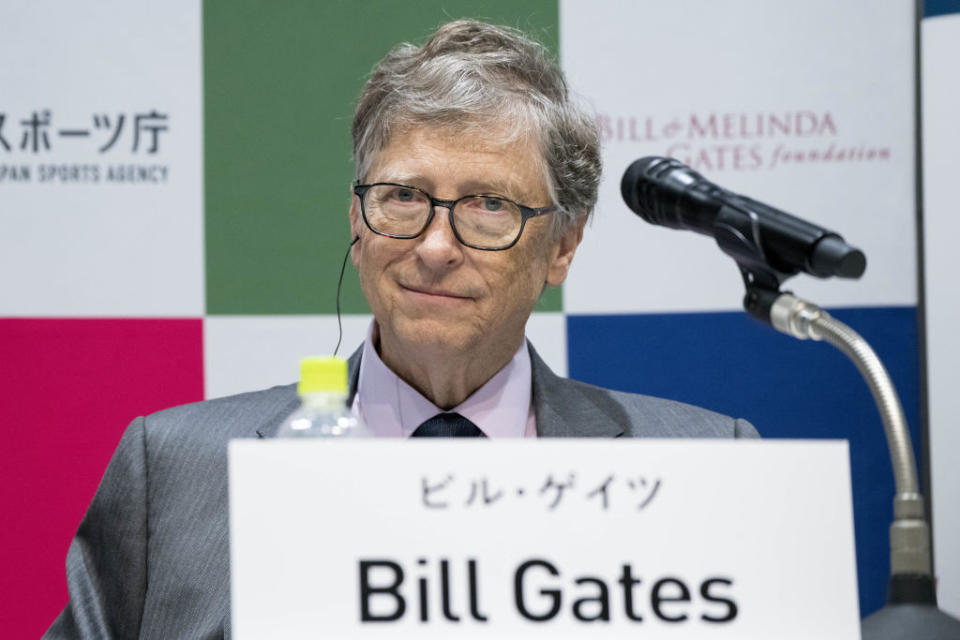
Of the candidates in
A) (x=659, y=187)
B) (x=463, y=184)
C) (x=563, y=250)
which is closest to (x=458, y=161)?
(x=463, y=184)

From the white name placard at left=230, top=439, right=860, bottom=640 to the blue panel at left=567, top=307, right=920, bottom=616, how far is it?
4.94ft

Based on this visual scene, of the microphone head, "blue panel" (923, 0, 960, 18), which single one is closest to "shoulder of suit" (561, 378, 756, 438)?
the microphone head

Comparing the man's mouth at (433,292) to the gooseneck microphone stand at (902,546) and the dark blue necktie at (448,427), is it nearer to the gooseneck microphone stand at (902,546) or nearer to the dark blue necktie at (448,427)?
the dark blue necktie at (448,427)

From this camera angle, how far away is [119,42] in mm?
2312

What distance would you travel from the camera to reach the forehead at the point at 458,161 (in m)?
1.54

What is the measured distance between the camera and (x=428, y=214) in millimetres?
1541

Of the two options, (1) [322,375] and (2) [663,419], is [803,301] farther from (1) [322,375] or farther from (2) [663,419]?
(2) [663,419]

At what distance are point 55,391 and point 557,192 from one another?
48.2 inches

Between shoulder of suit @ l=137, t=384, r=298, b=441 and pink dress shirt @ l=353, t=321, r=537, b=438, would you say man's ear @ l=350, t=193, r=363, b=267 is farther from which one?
shoulder of suit @ l=137, t=384, r=298, b=441

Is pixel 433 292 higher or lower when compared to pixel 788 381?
higher

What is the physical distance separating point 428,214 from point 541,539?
0.80m

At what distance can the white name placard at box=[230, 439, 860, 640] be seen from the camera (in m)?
0.79

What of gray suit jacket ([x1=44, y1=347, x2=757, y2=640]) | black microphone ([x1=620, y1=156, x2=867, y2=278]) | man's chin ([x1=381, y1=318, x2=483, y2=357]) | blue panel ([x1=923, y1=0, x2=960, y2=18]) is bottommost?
gray suit jacket ([x1=44, y1=347, x2=757, y2=640])

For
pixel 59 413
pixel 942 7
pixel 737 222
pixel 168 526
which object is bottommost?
pixel 168 526
